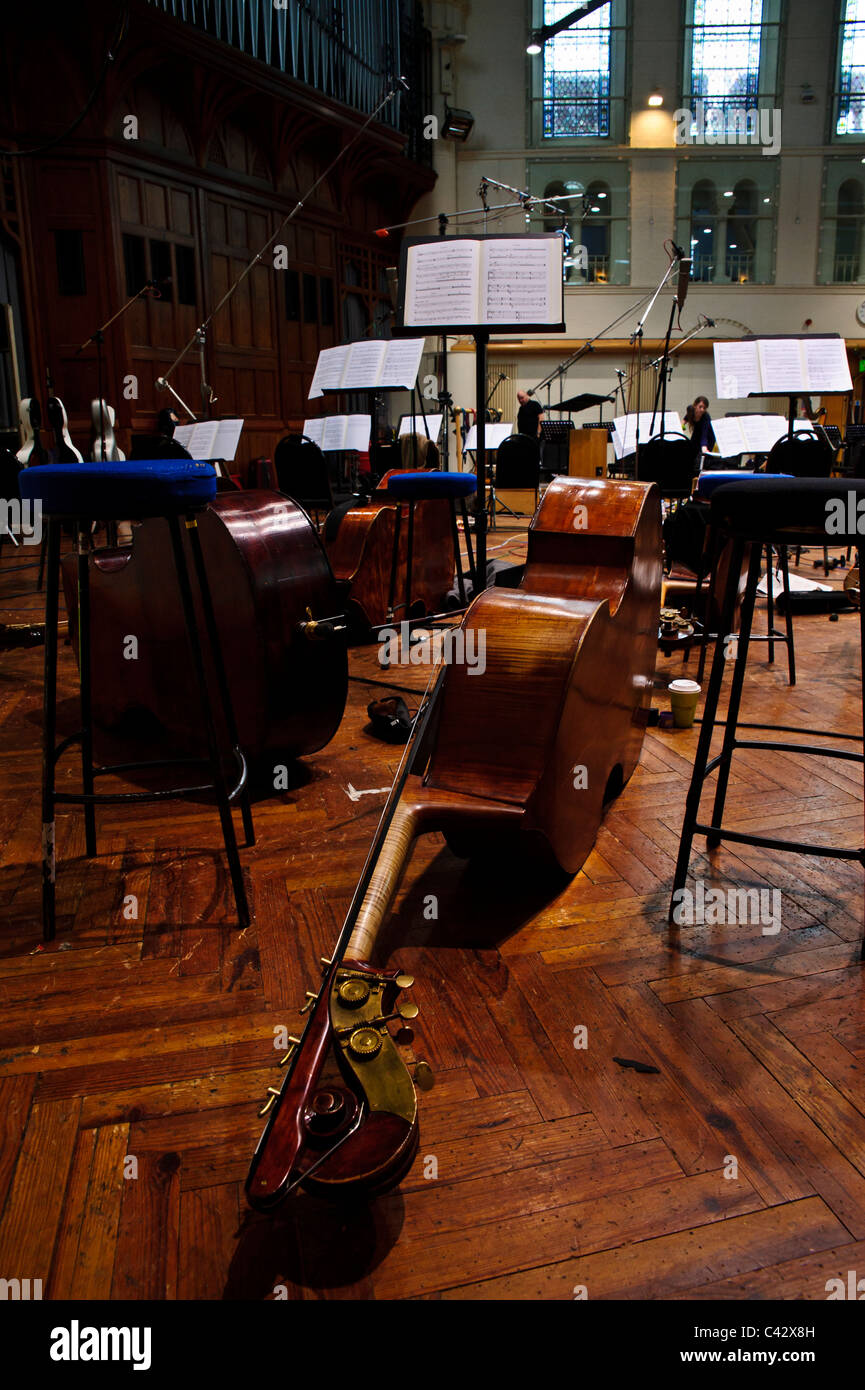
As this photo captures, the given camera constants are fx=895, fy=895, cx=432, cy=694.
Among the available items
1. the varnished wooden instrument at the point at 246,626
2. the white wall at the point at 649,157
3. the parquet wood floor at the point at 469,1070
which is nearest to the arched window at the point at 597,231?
the white wall at the point at 649,157

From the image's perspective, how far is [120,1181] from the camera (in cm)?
116

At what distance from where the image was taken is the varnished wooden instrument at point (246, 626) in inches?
87.2

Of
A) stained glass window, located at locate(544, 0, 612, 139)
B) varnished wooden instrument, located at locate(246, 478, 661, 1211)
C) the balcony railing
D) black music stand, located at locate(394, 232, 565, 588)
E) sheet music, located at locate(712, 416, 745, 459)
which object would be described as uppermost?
stained glass window, located at locate(544, 0, 612, 139)

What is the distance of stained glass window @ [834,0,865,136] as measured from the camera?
42.9ft

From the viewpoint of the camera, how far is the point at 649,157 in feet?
43.9

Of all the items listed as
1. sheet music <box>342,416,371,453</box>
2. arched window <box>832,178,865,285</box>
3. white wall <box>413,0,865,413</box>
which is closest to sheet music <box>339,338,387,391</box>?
sheet music <box>342,416,371,453</box>

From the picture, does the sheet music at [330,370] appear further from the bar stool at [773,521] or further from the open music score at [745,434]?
the bar stool at [773,521]

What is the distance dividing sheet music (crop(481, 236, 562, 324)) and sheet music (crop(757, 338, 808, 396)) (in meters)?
2.15

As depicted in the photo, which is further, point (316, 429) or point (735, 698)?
point (316, 429)

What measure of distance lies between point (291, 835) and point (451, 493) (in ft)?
5.81

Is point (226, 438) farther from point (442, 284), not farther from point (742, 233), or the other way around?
point (742, 233)

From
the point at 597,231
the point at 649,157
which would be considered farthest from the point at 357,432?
the point at 649,157

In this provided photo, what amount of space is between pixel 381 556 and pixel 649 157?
1226 cm

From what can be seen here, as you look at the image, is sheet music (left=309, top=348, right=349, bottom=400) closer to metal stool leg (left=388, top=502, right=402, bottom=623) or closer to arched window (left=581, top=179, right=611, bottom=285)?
metal stool leg (left=388, top=502, right=402, bottom=623)
